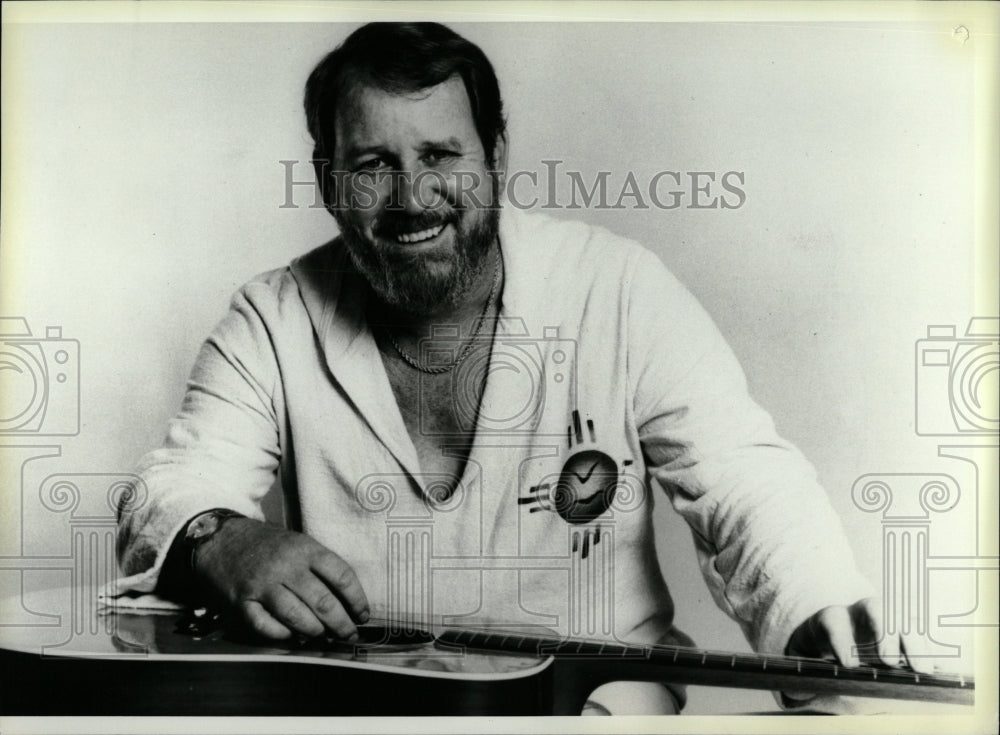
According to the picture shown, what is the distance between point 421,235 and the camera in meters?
2.11

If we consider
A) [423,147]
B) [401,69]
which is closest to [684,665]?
[423,147]

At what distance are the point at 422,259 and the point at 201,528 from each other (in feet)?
2.41

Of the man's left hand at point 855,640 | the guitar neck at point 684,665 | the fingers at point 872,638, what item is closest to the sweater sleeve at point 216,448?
the guitar neck at point 684,665

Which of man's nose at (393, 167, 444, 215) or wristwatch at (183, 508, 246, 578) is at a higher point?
man's nose at (393, 167, 444, 215)

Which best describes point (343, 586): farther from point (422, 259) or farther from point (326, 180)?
point (326, 180)

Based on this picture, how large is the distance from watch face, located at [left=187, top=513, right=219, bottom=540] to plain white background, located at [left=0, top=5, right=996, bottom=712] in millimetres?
205

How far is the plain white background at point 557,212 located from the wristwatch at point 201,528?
203 millimetres

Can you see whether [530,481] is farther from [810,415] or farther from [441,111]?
[441,111]

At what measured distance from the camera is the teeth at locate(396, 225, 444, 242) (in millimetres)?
2104

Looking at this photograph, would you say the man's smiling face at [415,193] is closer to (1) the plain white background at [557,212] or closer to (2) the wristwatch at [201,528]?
(1) the plain white background at [557,212]

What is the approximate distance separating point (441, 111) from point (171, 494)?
3.28 ft

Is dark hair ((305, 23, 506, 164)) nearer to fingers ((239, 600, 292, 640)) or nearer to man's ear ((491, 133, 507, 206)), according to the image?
man's ear ((491, 133, 507, 206))
